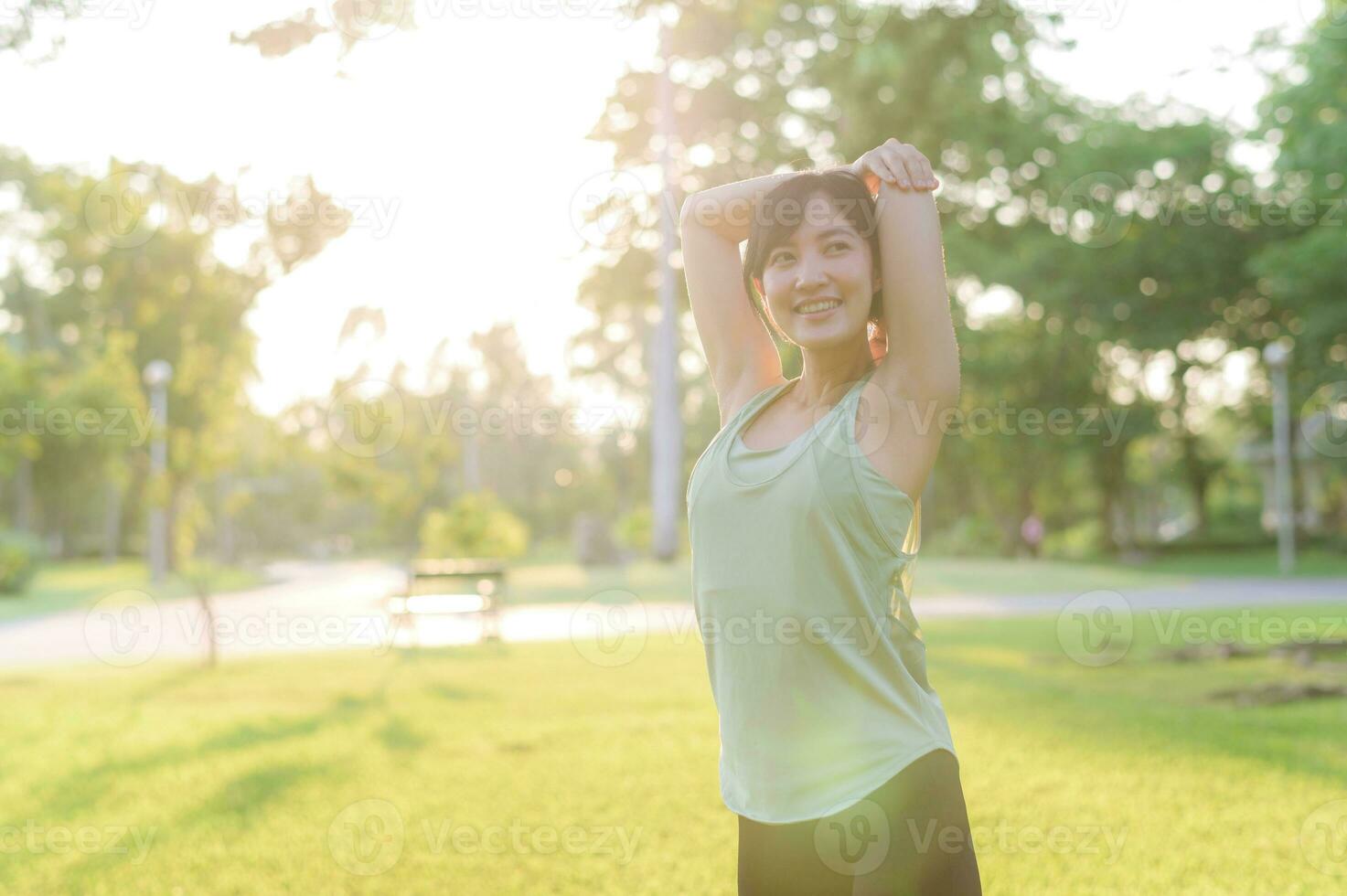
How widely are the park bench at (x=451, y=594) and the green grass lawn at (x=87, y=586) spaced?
9.34 metres

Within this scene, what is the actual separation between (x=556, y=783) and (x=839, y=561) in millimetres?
5149

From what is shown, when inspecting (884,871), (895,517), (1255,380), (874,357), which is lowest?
(884,871)

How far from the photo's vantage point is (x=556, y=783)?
21.8ft

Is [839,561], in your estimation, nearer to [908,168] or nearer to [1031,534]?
[908,168]

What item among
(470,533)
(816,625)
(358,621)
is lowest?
(358,621)

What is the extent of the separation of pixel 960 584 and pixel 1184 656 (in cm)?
1290

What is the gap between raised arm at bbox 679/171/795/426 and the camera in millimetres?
2438

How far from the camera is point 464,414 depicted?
14.3 metres

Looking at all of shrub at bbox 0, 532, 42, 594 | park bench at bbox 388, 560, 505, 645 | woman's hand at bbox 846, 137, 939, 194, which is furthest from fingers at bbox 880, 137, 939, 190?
shrub at bbox 0, 532, 42, 594

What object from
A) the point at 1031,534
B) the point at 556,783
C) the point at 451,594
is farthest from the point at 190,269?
the point at 1031,534

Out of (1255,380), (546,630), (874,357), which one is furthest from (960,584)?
(874,357)

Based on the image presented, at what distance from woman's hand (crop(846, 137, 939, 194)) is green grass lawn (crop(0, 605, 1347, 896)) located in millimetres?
3521

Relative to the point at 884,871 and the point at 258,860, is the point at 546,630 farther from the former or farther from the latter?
the point at 884,871

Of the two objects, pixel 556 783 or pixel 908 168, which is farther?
pixel 556 783
